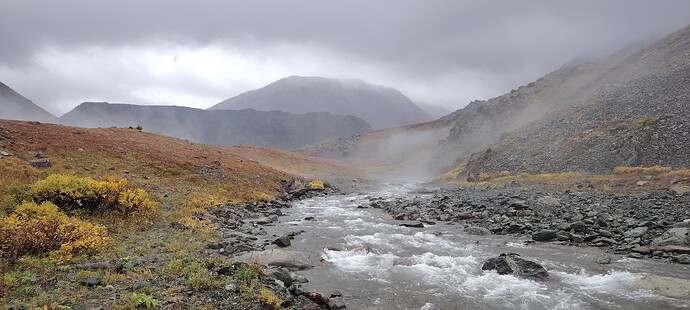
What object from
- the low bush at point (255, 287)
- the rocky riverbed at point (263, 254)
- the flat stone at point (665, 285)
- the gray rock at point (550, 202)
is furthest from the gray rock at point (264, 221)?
the gray rock at point (550, 202)

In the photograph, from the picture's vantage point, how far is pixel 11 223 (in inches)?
450

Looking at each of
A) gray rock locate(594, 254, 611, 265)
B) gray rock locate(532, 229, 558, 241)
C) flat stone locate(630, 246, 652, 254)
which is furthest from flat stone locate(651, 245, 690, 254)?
gray rock locate(532, 229, 558, 241)

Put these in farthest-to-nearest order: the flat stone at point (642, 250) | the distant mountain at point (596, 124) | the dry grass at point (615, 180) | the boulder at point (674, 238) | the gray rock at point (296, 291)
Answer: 1. the distant mountain at point (596, 124)
2. the dry grass at point (615, 180)
3. the boulder at point (674, 238)
4. the flat stone at point (642, 250)
5. the gray rock at point (296, 291)

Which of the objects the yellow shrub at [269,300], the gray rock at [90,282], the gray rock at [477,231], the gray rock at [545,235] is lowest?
the gray rock at [477,231]

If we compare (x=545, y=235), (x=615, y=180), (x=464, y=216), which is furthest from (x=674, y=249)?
(x=615, y=180)

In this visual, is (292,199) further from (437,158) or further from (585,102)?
(437,158)

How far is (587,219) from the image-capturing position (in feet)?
66.3

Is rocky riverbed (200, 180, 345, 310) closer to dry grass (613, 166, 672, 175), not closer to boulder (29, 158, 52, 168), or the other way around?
boulder (29, 158, 52, 168)

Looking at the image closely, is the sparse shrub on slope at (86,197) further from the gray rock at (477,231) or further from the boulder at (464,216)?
the boulder at (464,216)

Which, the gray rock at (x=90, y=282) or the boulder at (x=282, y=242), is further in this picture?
the boulder at (x=282, y=242)

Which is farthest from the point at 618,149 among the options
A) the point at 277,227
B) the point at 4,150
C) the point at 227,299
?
the point at 4,150

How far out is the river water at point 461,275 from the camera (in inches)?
420

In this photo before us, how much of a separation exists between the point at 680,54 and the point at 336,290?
7388cm

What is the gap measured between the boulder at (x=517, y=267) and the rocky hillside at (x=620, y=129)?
28238 mm
